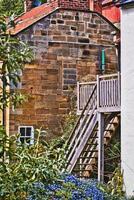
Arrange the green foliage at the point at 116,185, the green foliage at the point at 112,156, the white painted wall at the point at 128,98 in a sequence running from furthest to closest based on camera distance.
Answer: the green foliage at the point at 112,156
the white painted wall at the point at 128,98
the green foliage at the point at 116,185

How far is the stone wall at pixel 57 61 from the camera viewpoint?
73.7 ft

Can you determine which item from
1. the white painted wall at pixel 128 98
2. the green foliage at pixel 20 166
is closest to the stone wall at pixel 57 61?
the white painted wall at pixel 128 98

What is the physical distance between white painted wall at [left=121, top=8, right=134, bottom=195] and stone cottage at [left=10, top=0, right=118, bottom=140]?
19.6 ft

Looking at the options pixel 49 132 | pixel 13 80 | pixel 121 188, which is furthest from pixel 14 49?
pixel 49 132

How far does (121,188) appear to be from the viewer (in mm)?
16453

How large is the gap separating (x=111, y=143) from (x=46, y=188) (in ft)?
31.2

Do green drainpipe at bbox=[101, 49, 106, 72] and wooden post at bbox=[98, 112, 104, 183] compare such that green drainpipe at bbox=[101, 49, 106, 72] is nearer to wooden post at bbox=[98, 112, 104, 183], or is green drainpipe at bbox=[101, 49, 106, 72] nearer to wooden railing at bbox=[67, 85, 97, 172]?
wooden railing at bbox=[67, 85, 97, 172]

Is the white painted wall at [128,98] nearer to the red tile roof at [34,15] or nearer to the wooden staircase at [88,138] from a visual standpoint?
the wooden staircase at [88,138]

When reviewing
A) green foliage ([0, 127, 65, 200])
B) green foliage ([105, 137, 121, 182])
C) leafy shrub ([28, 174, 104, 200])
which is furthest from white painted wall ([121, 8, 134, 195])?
green foliage ([0, 127, 65, 200])

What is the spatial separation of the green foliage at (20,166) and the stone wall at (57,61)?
13.7 meters

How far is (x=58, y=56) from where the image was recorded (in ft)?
75.8

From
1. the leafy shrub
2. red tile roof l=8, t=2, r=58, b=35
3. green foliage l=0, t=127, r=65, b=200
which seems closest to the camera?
green foliage l=0, t=127, r=65, b=200

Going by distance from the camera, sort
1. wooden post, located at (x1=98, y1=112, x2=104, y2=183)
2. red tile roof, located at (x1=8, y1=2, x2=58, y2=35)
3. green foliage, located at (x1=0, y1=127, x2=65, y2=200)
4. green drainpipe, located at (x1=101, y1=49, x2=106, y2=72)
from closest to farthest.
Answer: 1. green foliage, located at (x1=0, y1=127, x2=65, y2=200)
2. wooden post, located at (x1=98, y1=112, x2=104, y2=183)
3. red tile roof, located at (x1=8, y1=2, x2=58, y2=35)
4. green drainpipe, located at (x1=101, y1=49, x2=106, y2=72)

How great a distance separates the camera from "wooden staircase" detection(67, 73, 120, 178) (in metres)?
18.6
